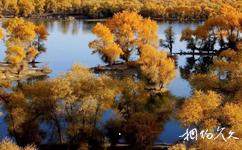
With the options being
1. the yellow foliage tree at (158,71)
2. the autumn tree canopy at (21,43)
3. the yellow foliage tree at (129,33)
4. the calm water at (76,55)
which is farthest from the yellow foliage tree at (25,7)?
the yellow foliage tree at (158,71)

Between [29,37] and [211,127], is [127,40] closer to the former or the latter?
[29,37]

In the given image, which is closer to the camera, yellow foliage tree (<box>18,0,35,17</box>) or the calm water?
the calm water

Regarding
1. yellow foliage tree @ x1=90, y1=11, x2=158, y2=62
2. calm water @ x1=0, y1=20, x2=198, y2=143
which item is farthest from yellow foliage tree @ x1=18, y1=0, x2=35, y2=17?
yellow foliage tree @ x1=90, y1=11, x2=158, y2=62

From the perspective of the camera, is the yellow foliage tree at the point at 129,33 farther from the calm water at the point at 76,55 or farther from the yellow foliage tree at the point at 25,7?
the yellow foliage tree at the point at 25,7

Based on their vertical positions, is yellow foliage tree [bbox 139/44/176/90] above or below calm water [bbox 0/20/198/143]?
above

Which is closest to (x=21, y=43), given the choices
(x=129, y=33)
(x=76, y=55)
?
(x=76, y=55)

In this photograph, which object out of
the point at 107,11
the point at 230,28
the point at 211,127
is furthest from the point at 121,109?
the point at 107,11

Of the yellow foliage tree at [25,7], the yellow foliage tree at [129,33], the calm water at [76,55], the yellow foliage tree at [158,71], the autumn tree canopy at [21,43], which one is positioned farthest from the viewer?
the yellow foliage tree at [25,7]

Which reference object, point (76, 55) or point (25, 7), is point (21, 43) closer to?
point (76, 55)

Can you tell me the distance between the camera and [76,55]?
5772 cm

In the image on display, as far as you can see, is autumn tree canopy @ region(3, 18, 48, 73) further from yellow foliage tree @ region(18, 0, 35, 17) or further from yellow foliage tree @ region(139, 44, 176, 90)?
yellow foliage tree @ region(18, 0, 35, 17)

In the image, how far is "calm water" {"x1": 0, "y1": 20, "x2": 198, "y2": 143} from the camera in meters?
31.6

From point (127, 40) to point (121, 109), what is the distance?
24.7m

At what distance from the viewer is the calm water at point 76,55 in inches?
1243
